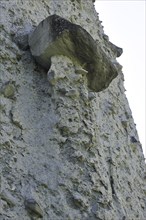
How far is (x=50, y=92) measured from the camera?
8.27 feet

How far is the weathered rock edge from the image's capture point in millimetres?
2547

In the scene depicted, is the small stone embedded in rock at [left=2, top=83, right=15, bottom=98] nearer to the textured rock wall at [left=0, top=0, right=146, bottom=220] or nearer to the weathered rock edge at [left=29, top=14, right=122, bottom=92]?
the textured rock wall at [left=0, top=0, right=146, bottom=220]

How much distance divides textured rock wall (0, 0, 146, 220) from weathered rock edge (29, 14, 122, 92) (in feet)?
0.17

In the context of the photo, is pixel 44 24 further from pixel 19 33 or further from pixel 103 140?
pixel 103 140

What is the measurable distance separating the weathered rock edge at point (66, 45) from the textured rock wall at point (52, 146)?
52 millimetres

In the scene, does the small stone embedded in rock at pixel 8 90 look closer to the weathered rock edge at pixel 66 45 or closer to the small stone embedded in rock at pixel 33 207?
the weathered rock edge at pixel 66 45

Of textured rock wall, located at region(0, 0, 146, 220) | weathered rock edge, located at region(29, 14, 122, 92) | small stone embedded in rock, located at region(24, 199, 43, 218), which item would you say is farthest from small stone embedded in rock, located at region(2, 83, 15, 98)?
small stone embedded in rock, located at region(24, 199, 43, 218)

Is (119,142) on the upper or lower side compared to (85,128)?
upper

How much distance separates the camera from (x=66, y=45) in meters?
2.58

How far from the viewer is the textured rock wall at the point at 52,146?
2158 millimetres

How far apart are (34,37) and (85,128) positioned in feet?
1.91

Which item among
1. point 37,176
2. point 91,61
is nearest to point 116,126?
point 91,61

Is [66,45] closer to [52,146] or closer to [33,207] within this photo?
[52,146]

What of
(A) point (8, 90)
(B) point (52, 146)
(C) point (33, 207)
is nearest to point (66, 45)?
(A) point (8, 90)
